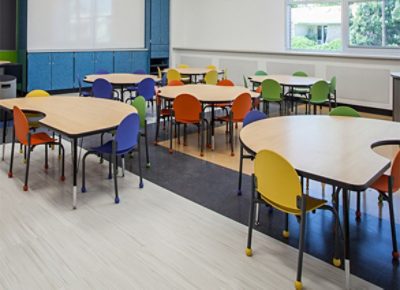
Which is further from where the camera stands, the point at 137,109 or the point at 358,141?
the point at 137,109

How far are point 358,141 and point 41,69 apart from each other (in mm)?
7951

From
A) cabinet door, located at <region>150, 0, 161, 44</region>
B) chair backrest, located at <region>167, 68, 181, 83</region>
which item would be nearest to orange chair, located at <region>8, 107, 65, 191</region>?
chair backrest, located at <region>167, 68, 181, 83</region>

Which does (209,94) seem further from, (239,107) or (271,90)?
(271,90)

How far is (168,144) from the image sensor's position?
5270mm

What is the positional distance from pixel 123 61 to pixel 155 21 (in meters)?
A: 1.55

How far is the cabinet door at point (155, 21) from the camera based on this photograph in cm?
1073

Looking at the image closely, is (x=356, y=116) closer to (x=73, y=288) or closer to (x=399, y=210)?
(x=399, y=210)

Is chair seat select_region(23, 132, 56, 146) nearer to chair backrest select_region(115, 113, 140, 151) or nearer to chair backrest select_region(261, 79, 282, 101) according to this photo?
chair backrest select_region(115, 113, 140, 151)

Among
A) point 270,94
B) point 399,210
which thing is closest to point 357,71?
point 270,94

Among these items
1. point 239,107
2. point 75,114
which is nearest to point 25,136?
point 75,114

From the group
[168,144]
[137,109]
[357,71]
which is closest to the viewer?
[137,109]

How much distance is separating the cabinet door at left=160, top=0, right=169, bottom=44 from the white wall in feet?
0.58

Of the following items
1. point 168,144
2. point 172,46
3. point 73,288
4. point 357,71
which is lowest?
point 73,288

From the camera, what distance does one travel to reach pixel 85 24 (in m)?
9.48
